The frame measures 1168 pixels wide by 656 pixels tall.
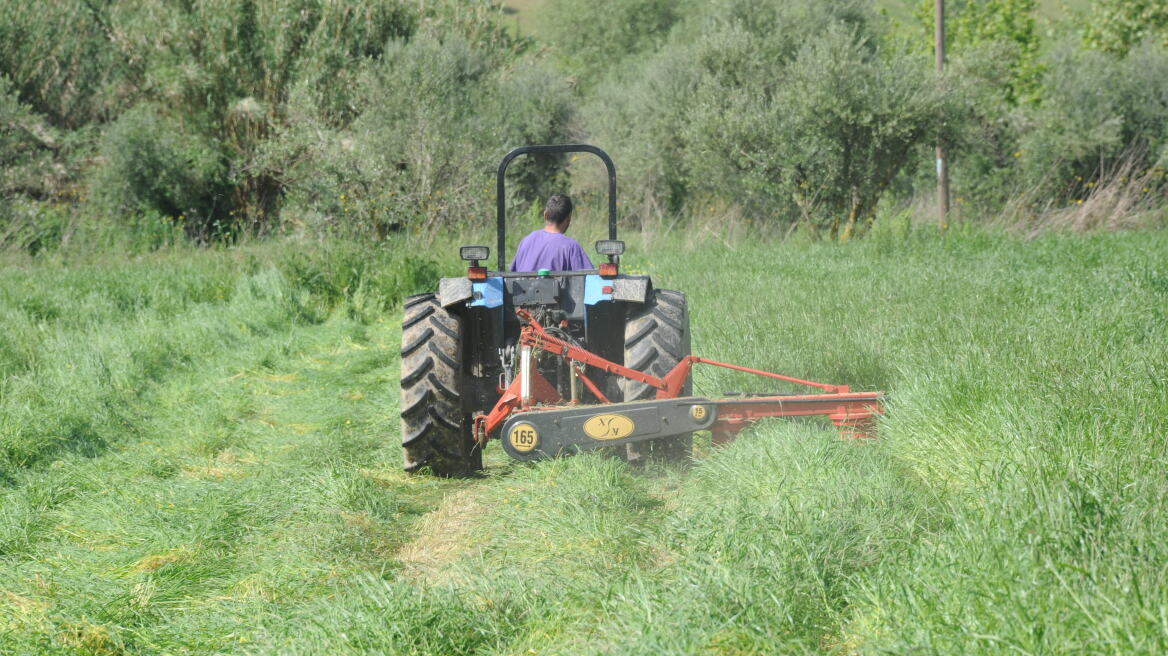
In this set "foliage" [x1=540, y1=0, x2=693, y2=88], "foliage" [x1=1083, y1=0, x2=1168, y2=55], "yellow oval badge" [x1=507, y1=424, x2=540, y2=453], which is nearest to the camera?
"yellow oval badge" [x1=507, y1=424, x2=540, y2=453]

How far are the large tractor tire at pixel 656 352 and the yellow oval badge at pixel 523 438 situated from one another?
68 centimetres

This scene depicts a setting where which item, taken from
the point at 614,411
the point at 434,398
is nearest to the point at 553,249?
the point at 434,398

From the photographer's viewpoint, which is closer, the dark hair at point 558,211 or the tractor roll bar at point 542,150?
the tractor roll bar at point 542,150

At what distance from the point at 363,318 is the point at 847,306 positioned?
18.0ft

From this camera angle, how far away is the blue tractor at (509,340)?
206 inches

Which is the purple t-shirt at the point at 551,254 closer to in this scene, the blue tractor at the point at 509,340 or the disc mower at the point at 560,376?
the disc mower at the point at 560,376

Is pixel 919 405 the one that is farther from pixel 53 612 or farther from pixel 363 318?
pixel 363 318

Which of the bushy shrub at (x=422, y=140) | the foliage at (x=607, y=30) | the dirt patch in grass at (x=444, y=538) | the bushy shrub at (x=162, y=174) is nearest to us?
the dirt patch in grass at (x=444, y=538)

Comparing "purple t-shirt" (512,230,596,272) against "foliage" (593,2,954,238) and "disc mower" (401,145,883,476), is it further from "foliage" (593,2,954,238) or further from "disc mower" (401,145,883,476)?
"foliage" (593,2,954,238)

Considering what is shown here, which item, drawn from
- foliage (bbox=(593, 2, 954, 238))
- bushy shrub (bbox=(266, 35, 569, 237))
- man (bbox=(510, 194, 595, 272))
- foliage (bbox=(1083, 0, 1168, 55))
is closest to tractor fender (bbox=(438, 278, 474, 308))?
man (bbox=(510, 194, 595, 272))

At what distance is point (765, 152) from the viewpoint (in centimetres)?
1859

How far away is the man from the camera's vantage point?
19.4ft

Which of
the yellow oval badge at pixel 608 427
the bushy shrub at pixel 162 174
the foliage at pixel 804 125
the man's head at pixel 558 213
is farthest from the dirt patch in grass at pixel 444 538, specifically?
the bushy shrub at pixel 162 174

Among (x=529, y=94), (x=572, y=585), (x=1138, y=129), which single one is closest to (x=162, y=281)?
(x=572, y=585)
